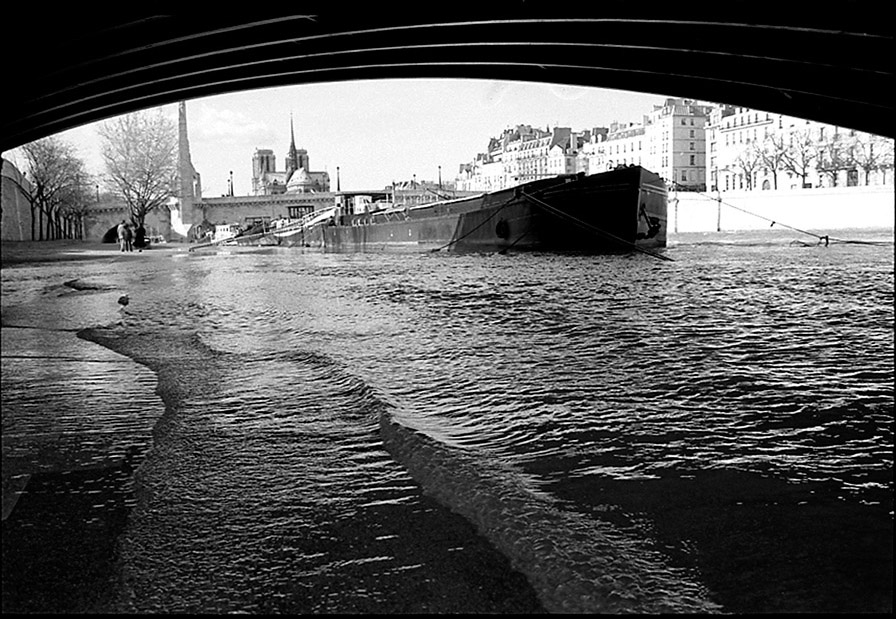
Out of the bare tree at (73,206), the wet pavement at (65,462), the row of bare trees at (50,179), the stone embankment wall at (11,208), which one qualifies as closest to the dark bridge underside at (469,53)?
the stone embankment wall at (11,208)

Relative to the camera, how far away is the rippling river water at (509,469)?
8.66 feet

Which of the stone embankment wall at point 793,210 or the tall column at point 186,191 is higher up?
the tall column at point 186,191

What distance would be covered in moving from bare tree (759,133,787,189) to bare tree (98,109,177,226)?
183 feet

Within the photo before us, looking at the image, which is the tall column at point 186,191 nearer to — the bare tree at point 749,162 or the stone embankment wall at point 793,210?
the stone embankment wall at point 793,210

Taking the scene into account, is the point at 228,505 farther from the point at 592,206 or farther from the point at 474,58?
the point at 592,206

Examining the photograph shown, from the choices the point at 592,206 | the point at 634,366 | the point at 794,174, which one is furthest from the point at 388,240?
the point at 794,174

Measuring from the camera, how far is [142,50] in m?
9.81

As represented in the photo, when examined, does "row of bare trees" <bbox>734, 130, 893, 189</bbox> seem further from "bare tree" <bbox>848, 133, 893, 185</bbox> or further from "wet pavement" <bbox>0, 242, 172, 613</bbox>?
"wet pavement" <bbox>0, 242, 172, 613</bbox>

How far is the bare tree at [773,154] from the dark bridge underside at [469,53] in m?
70.2

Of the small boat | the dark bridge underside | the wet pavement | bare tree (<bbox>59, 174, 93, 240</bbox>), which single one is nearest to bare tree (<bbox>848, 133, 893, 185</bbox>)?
the small boat

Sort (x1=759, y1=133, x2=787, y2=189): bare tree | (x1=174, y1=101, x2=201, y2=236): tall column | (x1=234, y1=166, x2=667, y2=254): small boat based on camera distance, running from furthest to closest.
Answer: (x1=174, y1=101, x2=201, y2=236): tall column → (x1=759, y1=133, x2=787, y2=189): bare tree → (x1=234, y1=166, x2=667, y2=254): small boat

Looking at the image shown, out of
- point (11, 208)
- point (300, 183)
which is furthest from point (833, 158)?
point (300, 183)

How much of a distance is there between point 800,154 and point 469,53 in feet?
250

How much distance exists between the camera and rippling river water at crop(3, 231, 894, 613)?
264cm
